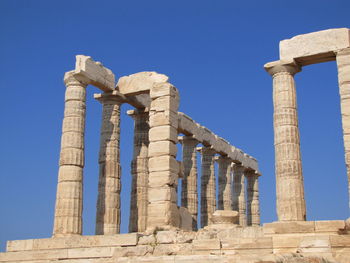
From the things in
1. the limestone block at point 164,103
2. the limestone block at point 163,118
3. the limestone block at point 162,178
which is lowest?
the limestone block at point 162,178

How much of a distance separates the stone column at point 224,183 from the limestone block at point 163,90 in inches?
628

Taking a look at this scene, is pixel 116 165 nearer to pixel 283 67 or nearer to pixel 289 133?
pixel 289 133

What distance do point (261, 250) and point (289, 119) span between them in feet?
28.3

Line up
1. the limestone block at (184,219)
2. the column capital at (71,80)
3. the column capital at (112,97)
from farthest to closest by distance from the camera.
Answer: the column capital at (112,97) → the column capital at (71,80) → the limestone block at (184,219)

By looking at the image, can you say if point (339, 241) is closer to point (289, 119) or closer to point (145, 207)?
point (289, 119)

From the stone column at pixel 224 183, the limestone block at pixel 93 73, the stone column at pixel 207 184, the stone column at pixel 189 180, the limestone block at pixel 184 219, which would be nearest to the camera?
the limestone block at pixel 184 219

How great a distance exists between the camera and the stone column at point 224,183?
137 feet

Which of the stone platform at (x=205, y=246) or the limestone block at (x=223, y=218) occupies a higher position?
the limestone block at (x=223, y=218)

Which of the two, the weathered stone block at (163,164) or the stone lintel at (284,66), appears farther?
the stone lintel at (284,66)

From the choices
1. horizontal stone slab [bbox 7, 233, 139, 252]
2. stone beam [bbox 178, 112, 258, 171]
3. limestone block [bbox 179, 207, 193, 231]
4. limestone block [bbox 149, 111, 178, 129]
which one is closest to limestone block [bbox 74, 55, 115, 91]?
limestone block [bbox 149, 111, 178, 129]

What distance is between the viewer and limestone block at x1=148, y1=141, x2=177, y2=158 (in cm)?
2527

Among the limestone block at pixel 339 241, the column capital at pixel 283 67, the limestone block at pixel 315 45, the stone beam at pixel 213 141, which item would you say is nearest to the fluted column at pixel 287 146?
the column capital at pixel 283 67

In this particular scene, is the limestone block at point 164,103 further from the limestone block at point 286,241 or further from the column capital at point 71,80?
the limestone block at point 286,241

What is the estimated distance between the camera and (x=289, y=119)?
2530 cm
